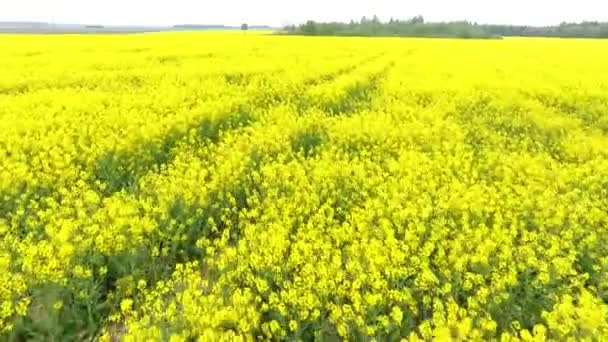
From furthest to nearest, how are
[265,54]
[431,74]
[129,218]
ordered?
[265,54] < [431,74] < [129,218]

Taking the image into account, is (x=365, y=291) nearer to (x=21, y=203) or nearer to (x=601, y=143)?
(x=21, y=203)

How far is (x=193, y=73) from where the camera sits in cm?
1454

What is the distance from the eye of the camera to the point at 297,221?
4.96 m

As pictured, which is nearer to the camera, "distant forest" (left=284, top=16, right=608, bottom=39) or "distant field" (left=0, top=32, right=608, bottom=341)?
"distant field" (left=0, top=32, right=608, bottom=341)

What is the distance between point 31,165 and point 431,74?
12.3 m

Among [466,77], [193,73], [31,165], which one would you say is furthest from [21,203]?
[466,77]

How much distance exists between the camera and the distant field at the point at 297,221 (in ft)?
11.2

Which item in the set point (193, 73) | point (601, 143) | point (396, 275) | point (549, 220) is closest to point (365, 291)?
point (396, 275)

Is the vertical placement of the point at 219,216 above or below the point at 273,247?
below

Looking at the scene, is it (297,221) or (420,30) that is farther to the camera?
(420,30)

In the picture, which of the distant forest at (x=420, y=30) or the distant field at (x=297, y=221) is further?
the distant forest at (x=420, y=30)

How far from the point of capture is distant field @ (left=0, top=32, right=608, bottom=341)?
3400 millimetres

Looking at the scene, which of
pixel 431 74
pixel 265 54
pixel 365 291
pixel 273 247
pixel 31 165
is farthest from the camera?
pixel 265 54

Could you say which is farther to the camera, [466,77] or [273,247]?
[466,77]
